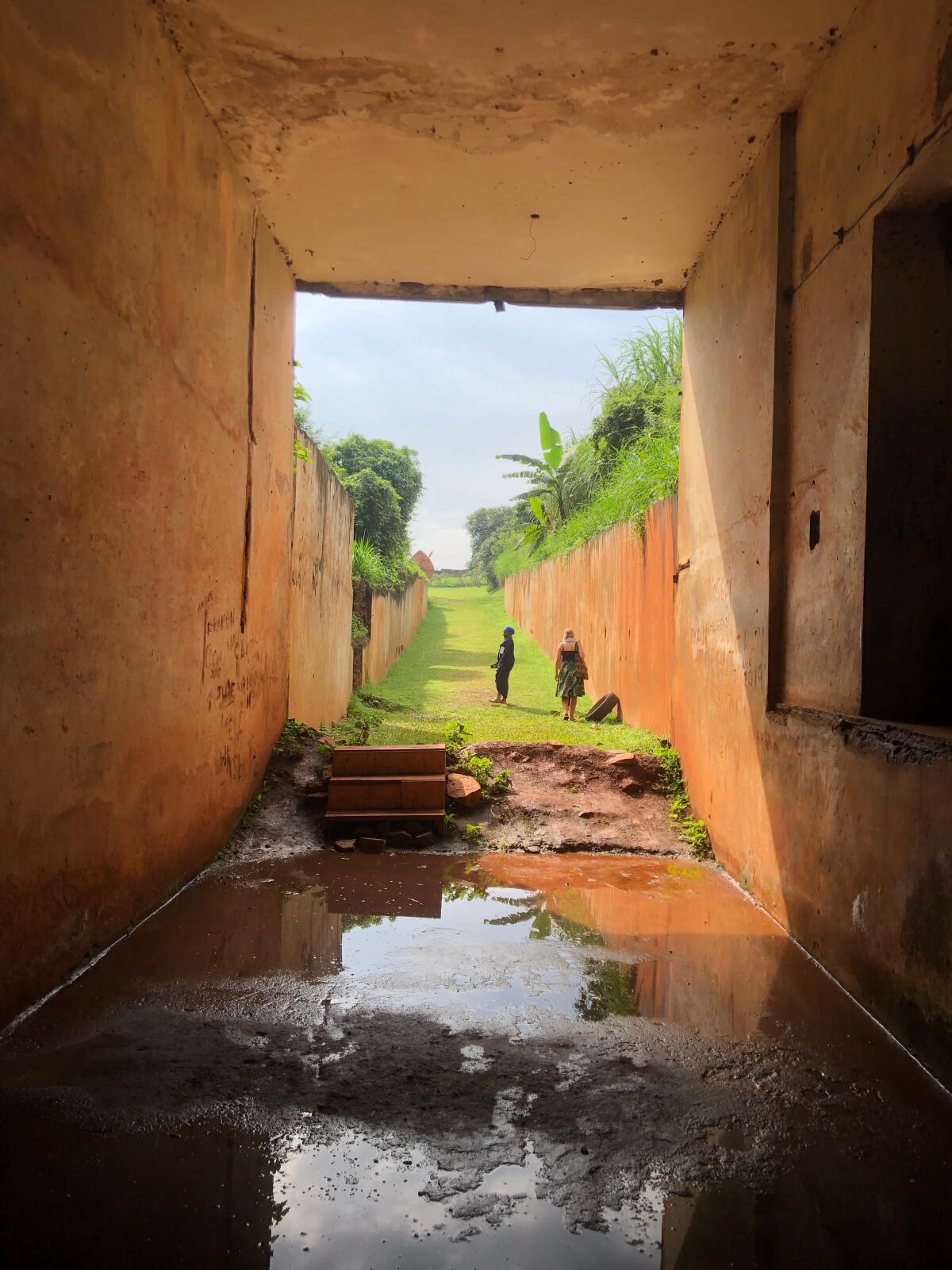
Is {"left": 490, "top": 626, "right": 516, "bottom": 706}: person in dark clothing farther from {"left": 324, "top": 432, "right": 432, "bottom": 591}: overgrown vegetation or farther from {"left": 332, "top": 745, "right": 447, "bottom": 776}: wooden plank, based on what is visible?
{"left": 332, "top": 745, "right": 447, "bottom": 776}: wooden plank

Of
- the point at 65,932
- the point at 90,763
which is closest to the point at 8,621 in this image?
the point at 90,763

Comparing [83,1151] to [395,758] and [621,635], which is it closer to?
[395,758]

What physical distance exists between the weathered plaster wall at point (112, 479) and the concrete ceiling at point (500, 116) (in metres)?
0.44

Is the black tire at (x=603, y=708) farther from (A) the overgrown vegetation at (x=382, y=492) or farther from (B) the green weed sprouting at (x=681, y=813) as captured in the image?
(A) the overgrown vegetation at (x=382, y=492)

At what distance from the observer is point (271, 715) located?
265 inches

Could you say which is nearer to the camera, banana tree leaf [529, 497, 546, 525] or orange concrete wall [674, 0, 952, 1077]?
orange concrete wall [674, 0, 952, 1077]

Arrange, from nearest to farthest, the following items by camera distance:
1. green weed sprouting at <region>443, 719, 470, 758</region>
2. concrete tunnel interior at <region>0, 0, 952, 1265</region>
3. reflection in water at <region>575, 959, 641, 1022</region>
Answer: concrete tunnel interior at <region>0, 0, 952, 1265</region>, reflection in water at <region>575, 959, 641, 1022</region>, green weed sprouting at <region>443, 719, 470, 758</region>

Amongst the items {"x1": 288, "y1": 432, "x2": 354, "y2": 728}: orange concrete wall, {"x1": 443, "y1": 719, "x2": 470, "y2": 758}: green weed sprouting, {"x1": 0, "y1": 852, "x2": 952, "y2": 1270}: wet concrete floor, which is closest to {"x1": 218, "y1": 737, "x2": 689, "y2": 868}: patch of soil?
{"x1": 443, "y1": 719, "x2": 470, "y2": 758}: green weed sprouting

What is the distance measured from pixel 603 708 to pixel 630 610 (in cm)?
146

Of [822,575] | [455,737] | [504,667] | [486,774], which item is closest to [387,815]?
[486,774]

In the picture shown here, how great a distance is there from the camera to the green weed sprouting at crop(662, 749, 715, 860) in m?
5.93

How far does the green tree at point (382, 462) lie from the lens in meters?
22.5

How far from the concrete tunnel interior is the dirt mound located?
425 millimetres

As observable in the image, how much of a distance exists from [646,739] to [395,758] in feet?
8.64
